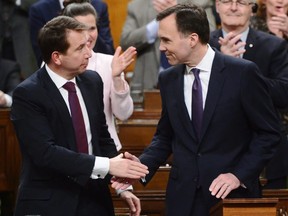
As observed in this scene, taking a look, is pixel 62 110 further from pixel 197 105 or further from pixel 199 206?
pixel 199 206

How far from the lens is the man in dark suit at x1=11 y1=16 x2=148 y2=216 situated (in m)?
3.52

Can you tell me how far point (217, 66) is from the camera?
3.62 metres

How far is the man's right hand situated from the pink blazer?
2.20 feet

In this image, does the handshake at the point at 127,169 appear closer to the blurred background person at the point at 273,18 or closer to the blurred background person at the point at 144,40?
the blurred background person at the point at 273,18

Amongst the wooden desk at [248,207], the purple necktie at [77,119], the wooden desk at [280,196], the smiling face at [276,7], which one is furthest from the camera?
the smiling face at [276,7]

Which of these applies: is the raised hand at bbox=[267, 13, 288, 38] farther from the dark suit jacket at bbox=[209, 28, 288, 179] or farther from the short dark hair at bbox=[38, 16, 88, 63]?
the short dark hair at bbox=[38, 16, 88, 63]

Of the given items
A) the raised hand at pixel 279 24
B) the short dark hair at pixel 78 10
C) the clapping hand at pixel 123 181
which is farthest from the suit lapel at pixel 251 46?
the clapping hand at pixel 123 181

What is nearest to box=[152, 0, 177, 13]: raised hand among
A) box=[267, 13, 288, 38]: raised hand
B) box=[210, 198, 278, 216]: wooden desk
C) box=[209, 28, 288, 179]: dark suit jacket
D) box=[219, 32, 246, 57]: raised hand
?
box=[267, 13, 288, 38]: raised hand

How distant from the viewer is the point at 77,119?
11.8ft

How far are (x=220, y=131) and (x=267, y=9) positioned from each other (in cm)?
178

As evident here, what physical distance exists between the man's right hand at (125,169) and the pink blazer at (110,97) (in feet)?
2.20

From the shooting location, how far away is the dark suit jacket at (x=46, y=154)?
3508 mm

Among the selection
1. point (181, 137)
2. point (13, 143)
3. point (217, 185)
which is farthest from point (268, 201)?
point (13, 143)

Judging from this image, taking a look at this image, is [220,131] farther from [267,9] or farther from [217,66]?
[267,9]
